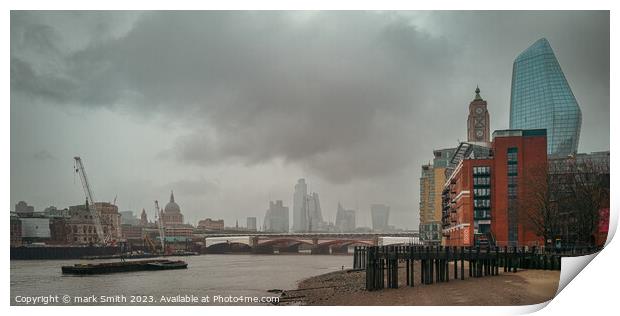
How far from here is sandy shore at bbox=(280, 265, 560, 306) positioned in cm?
2473

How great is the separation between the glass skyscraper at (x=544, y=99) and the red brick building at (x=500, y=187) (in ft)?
86.2

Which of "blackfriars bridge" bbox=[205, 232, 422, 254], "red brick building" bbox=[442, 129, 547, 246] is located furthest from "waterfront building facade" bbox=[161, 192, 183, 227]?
"red brick building" bbox=[442, 129, 547, 246]

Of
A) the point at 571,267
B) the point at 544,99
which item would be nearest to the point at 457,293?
the point at 571,267

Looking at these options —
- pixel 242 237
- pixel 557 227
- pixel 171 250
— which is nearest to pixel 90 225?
pixel 171 250

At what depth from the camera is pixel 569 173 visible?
39031mm

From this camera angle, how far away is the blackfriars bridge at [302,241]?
89.8 m

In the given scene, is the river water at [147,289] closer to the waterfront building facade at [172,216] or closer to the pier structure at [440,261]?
the pier structure at [440,261]

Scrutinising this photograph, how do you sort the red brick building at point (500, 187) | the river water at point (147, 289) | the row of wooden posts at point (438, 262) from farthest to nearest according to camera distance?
the red brick building at point (500, 187) → the row of wooden posts at point (438, 262) → the river water at point (147, 289)

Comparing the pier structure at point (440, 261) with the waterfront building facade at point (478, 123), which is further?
the waterfront building facade at point (478, 123)

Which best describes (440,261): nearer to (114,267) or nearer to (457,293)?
(457,293)

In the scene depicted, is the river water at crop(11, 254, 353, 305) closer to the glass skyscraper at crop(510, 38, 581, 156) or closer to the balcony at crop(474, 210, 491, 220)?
the balcony at crop(474, 210, 491, 220)

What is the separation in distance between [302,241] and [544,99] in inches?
1539

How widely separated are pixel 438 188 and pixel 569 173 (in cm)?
6242

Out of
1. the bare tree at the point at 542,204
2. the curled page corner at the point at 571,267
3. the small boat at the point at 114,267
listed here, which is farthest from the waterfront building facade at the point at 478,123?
the curled page corner at the point at 571,267
